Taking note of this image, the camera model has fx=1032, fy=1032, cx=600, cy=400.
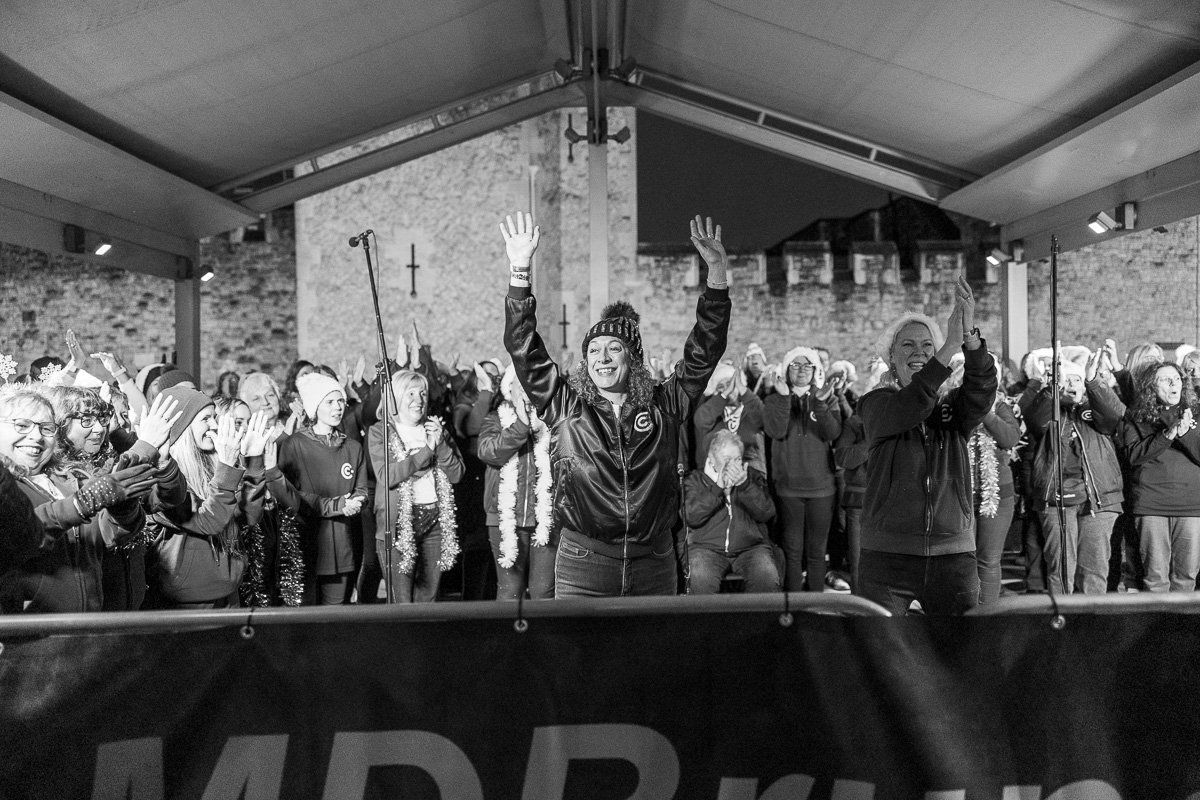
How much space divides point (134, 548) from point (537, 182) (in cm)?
1243

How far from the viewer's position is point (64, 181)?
691 centimetres

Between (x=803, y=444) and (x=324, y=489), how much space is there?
133 inches

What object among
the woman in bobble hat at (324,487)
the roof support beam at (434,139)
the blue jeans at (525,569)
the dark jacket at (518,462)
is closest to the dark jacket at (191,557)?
the woman in bobble hat at (324,487)

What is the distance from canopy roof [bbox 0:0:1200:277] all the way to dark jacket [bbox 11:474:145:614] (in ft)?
9.68

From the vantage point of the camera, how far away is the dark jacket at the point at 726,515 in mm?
6215

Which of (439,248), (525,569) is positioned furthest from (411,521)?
(439,248)

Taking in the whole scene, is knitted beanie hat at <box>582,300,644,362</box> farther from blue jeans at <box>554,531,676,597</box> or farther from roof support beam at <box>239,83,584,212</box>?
roof support beam at <box>239,83,584,212</box>

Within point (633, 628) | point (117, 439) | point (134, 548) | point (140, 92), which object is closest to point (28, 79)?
point (140, 92)

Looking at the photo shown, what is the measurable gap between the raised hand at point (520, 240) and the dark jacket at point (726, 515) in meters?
2.98

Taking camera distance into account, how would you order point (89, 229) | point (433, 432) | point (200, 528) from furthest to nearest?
point (89, 229), point (433, 432), point (200, 528)

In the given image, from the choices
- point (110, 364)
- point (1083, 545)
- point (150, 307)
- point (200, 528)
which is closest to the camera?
point (200, 528)

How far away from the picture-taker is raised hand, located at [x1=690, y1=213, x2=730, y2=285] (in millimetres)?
3562

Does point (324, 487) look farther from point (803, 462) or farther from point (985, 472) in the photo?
point (985, 472)

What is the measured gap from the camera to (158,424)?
3439mm
